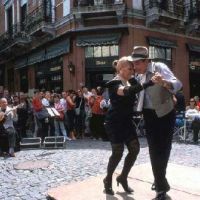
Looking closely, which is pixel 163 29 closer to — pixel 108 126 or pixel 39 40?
pixel 39 40

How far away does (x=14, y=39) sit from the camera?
23891 millimetres

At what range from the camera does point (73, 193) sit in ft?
18.1

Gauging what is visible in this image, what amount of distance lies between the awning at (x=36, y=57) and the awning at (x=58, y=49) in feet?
2.17

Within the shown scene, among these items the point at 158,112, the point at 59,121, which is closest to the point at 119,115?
the point at 158,112

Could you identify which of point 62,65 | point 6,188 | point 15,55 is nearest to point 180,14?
point 62,65

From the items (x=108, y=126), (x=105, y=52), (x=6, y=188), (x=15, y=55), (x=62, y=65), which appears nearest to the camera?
(x=108, y=126)

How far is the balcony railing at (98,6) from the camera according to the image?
58.6 feet

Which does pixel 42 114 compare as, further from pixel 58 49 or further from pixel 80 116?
pixel 58 49

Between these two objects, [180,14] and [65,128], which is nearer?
[65,128]

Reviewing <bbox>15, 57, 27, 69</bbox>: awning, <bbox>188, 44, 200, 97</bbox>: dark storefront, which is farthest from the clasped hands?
<bbox>15, 57, 27, 69</bbox>: awning

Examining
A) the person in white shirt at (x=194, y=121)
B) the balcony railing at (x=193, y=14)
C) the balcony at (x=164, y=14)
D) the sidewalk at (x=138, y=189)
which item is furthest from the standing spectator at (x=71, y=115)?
the balcony railing at (x=193, y=14)

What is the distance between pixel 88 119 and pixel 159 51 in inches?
273

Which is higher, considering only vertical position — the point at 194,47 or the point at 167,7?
the point at 167,7

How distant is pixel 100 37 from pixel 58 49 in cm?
259
